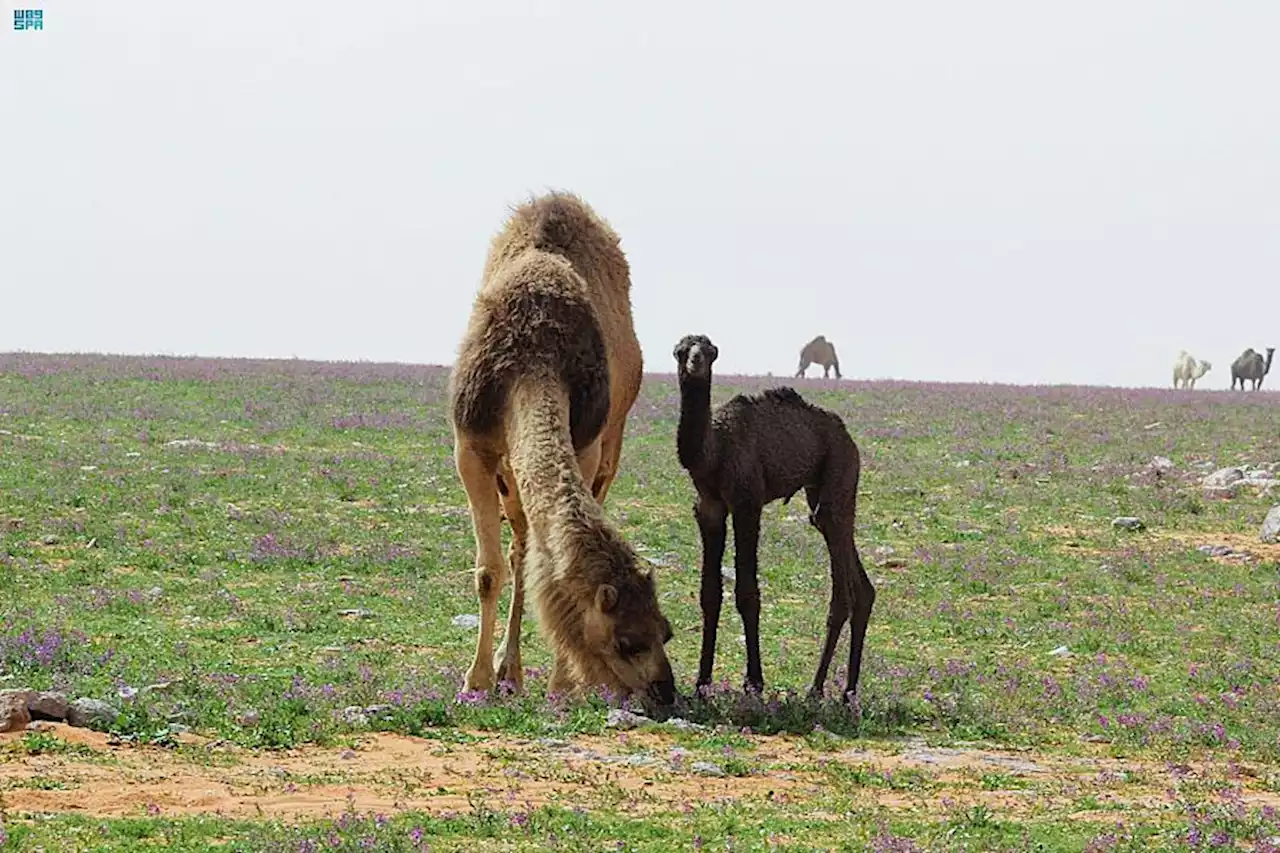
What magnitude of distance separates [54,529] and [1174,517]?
43.6ft

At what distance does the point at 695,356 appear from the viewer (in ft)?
31.1

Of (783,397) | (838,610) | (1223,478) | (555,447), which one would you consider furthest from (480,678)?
(1223,478)

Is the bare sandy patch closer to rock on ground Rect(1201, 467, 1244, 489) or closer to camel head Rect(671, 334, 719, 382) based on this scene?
camel head Rect(671, 334, 719, 382)

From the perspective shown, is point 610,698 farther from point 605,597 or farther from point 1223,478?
point 1223,478

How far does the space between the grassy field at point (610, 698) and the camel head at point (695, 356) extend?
1859 millimetres

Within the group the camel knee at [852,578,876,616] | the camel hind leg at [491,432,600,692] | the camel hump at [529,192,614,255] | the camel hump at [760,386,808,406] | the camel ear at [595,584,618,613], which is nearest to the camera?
the camel ear at [595,584,618,613]

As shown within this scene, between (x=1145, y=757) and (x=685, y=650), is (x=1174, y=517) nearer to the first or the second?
(x=685, y=650)

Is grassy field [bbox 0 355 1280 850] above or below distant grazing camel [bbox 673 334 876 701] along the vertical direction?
below

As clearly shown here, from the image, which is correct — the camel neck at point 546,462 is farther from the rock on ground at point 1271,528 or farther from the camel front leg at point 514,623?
the rock on ground at point 1271,528

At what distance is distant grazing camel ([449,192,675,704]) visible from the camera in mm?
8430

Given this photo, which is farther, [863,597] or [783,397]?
[863,597]

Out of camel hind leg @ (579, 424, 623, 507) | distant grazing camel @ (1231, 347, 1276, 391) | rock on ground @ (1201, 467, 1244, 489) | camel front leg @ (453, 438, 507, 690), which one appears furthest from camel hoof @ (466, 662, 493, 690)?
distant grazing camel @ (1231, 347, 1276, 391)

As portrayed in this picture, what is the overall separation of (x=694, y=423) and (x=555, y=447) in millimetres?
1098

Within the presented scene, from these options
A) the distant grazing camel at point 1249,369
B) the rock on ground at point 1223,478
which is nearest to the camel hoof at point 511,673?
the rock on ground at point 1223,478
